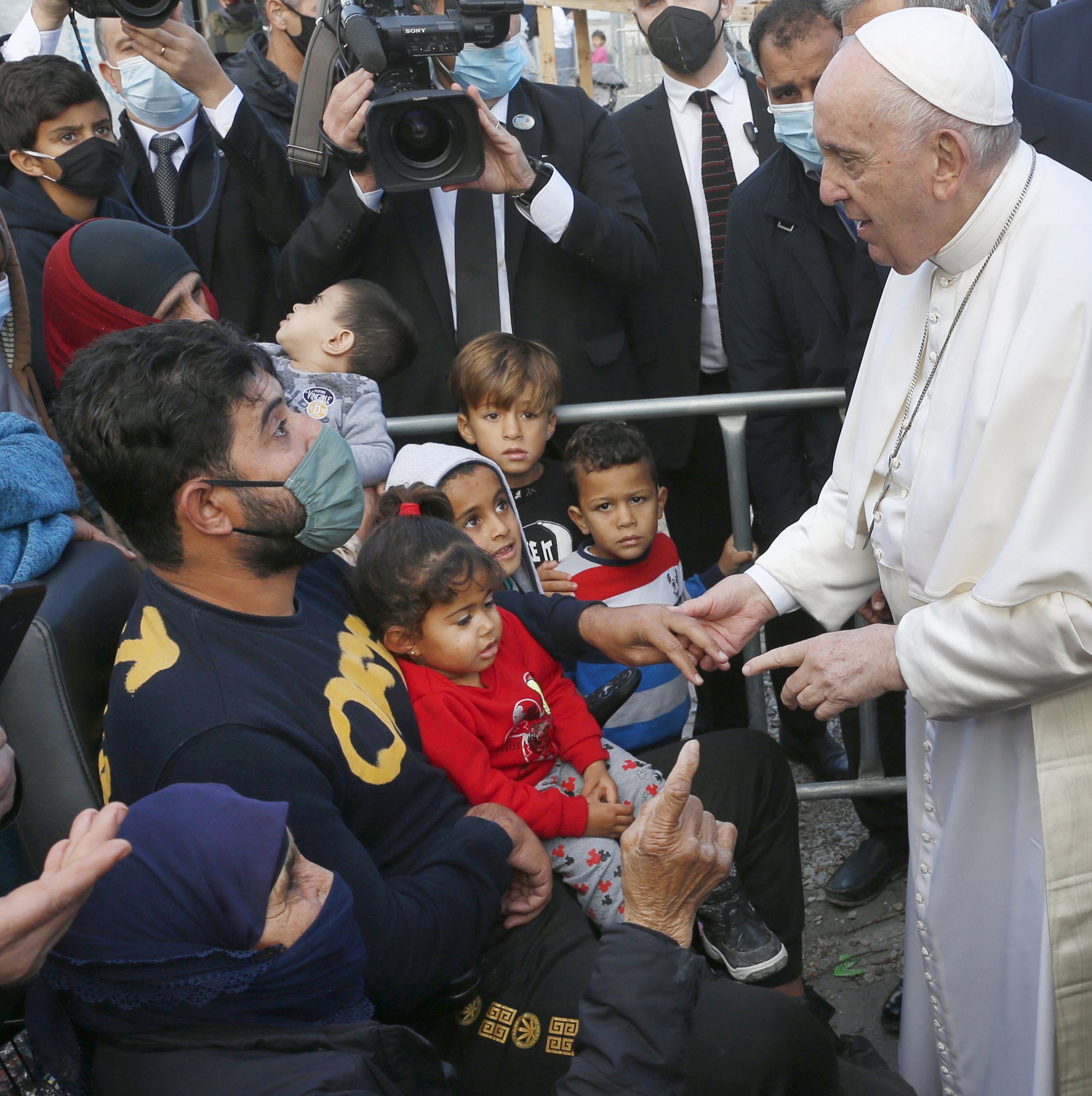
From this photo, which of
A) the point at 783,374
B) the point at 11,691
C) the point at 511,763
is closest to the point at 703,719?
the point at 783,374

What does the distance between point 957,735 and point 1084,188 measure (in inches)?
44.9

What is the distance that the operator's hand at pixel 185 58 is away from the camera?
384 centimetres

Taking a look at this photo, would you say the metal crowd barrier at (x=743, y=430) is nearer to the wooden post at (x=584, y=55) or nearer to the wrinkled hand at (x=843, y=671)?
the wrinkled hand at (x=843, y=671)

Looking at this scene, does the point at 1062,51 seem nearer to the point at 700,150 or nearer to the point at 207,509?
the point at 700,150

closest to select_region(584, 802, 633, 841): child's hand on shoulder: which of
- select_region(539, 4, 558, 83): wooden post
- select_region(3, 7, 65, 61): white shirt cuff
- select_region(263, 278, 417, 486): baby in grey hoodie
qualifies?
select_region(263, 278, 417, 486): baby in grey hoodie

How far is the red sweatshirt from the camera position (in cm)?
261

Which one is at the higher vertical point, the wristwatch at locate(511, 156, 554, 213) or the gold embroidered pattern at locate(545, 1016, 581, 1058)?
the wristwatch at locate(511, 156, 554, 213)

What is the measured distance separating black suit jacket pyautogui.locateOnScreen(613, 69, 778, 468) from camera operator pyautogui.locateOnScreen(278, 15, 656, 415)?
0.23 metres

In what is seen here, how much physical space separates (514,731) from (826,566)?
85cm

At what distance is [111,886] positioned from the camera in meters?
1.74

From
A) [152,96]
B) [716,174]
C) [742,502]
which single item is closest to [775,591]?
[742,502]

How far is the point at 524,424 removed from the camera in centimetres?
374

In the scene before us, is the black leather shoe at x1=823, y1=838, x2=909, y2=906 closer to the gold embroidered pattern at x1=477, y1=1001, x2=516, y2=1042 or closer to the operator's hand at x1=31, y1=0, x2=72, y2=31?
the gold embroidered pattern at x1=477, y1=1001, x2=516, y2=1042

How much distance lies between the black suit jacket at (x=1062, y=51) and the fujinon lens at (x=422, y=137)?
8.48 feet
